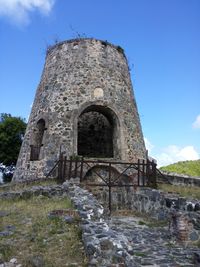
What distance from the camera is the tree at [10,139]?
23.3 meters

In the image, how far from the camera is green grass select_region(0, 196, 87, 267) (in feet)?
19.4

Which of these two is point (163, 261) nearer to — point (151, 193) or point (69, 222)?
point (69, 222)

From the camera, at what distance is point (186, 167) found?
2723cm

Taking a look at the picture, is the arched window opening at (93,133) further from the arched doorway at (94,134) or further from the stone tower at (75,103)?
the stone tower at (75,103)

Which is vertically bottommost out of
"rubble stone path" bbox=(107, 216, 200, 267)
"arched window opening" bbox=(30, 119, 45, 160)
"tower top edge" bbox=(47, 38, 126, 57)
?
"rubble stone path" bbox=(107, 216, 200, 267)

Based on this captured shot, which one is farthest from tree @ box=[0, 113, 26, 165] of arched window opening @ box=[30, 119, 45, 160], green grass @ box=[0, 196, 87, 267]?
green grass @ box=[0, 196, 87, 267]

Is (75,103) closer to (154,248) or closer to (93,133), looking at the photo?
(93,133)

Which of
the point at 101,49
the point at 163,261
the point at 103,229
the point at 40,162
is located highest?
the point at 101,49

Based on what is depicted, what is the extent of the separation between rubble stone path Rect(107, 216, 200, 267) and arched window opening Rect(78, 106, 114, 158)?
9092 mm

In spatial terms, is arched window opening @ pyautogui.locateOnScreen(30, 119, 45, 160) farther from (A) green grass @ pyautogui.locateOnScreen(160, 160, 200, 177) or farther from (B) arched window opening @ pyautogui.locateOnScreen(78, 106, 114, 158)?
(A) green grass @ pyautogui.locateOnScreen(160, 160, 200, 177)

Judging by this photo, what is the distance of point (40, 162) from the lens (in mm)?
15641

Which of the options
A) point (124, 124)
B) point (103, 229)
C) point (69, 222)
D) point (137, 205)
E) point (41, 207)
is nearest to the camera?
point (103, 229)

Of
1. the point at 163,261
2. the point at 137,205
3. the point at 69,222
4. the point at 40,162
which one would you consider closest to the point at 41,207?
the point at 69,222

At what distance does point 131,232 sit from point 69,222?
245 cm
